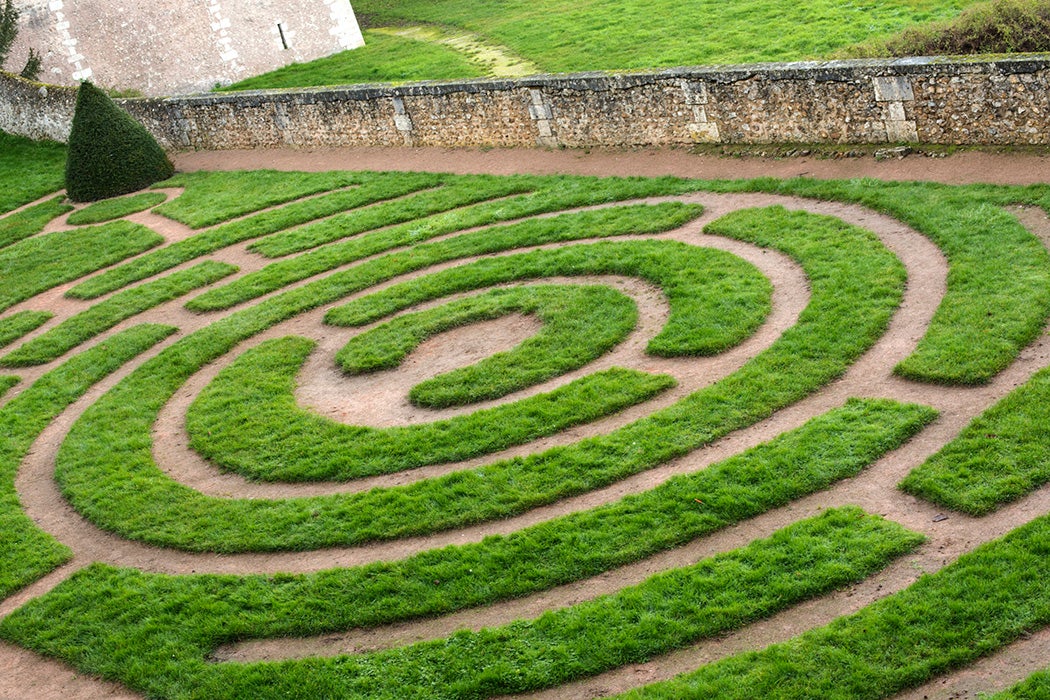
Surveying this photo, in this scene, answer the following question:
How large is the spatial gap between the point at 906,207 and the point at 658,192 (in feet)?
17.2

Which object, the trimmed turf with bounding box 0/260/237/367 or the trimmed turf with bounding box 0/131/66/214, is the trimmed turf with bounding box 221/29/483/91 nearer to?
the trimmed turf with bounding box 0/131/66/214

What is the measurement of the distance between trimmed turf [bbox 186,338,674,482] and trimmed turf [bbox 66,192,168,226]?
14.9 meters

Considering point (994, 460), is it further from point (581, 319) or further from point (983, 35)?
point (983, 35)

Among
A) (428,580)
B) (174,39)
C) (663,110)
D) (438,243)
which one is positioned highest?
(174,39)

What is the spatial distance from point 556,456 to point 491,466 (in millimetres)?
804

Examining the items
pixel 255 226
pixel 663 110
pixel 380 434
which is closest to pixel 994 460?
pixel 380 434

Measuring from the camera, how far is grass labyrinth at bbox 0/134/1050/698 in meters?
10.9

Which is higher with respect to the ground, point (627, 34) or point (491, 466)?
point (627, 34)

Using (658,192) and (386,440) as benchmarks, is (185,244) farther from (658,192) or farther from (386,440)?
(386,440)

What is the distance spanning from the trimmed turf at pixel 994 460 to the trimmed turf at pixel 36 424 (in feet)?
33.6

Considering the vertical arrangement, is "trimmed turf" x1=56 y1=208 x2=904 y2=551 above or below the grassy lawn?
below

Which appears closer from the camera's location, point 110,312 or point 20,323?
point 110,312

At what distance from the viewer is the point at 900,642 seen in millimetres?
9953

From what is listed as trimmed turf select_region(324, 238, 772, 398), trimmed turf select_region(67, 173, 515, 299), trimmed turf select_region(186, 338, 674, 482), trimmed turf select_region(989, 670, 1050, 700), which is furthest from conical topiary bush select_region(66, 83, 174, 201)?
trimmed turf select_region(989, 670, 1050, 700)
